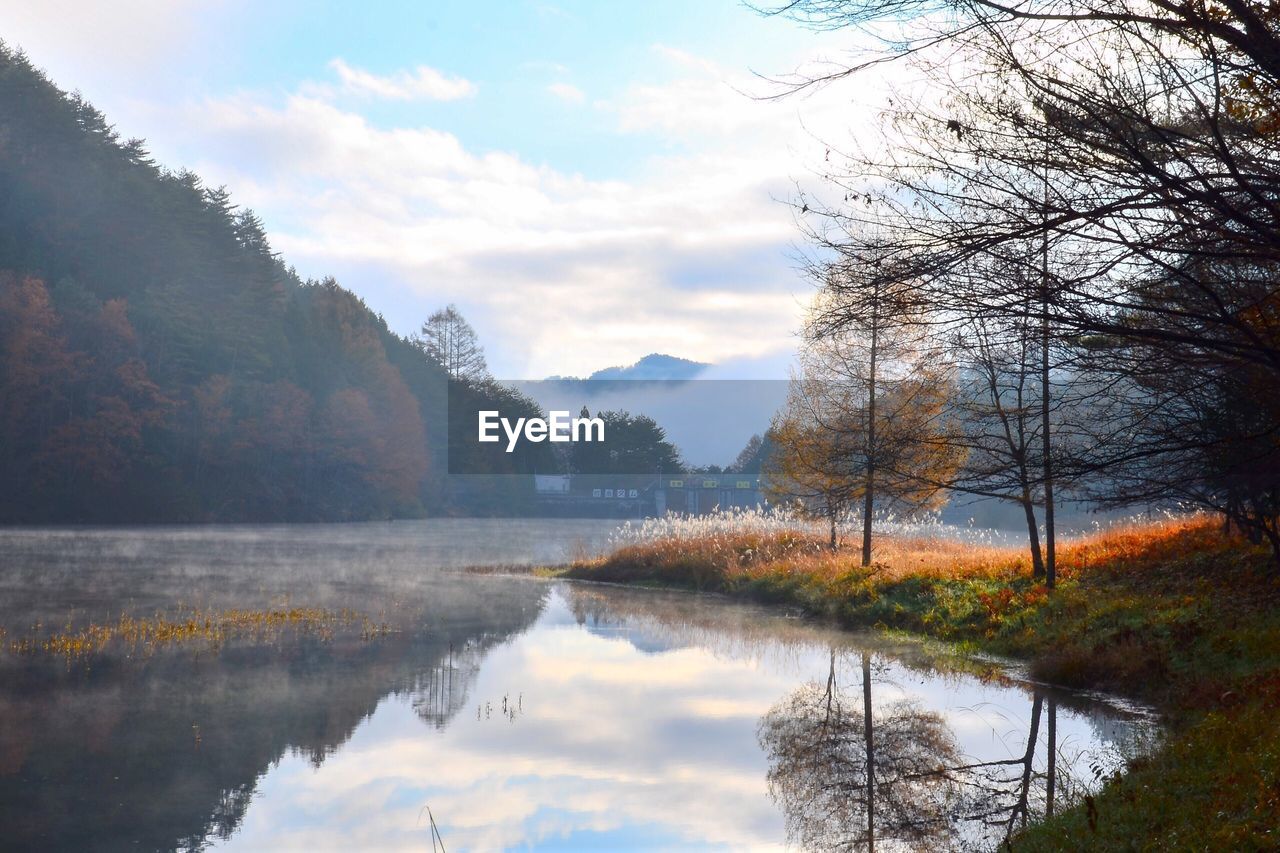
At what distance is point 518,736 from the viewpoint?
37.0 ft

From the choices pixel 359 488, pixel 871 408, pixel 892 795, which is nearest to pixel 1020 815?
pixel 892 795

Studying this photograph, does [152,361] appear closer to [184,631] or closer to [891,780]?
[184,631]

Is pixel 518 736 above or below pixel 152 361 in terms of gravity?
below

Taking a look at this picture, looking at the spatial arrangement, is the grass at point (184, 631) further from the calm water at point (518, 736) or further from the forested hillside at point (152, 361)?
the forested hillside at point (152, 361)

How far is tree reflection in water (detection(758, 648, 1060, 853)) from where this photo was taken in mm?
7941

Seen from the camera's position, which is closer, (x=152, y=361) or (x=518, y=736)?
(x=518, y=736)

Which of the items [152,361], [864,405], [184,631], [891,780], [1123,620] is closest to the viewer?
[891,780]

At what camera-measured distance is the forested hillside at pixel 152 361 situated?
55.5 metres

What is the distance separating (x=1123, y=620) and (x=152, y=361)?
6191 cm

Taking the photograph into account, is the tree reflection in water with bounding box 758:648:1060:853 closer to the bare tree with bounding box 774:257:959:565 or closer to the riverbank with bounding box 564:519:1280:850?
the riverbank with bounding box 564:519:1280:850

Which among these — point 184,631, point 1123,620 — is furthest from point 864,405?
point 184,631

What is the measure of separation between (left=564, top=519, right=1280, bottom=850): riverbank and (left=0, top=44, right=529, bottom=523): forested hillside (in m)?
36.3

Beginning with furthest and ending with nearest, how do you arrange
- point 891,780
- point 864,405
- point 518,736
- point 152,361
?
point 152,361, point 864,405, point 518,736, point 891,780

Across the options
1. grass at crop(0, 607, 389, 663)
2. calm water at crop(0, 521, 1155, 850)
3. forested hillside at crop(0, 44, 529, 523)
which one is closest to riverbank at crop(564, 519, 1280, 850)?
calm water at crop(0, 521, 1155, 850)
